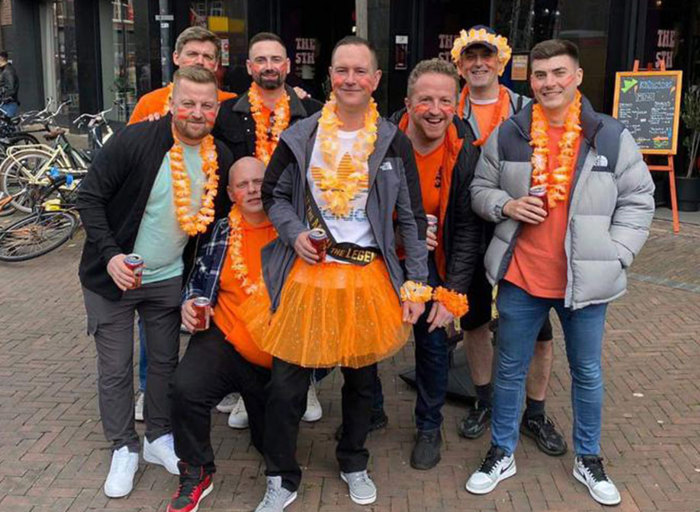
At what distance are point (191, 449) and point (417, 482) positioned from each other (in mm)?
1089

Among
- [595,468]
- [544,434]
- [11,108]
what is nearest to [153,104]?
[544,434]

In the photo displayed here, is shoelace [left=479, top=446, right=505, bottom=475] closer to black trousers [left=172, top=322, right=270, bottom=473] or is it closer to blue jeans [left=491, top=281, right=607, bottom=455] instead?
blue jeans [left=491, top=281, right=607, bottom=455]

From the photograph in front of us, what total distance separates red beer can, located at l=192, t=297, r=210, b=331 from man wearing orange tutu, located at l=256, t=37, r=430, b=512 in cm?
28

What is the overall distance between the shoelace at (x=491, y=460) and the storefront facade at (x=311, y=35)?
6.57 m

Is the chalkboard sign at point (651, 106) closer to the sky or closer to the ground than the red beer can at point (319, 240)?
closer to the sky

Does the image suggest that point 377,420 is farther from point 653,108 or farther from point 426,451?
point 653,108

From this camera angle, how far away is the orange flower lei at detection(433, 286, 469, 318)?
11.4 ft

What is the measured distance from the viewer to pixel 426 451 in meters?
3.83

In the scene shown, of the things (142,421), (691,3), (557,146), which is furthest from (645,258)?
(142,421)

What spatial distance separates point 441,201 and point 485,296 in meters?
0.62

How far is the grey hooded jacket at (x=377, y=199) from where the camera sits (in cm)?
323

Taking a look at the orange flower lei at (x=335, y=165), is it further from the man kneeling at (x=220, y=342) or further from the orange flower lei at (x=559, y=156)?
the orange flower lei at (x=559, y=156)

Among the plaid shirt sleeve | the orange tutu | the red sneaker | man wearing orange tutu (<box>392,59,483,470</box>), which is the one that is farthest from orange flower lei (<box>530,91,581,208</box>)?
the red sneaker

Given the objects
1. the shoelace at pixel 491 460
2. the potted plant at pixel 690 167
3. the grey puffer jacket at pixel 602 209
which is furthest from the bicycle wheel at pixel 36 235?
the potted plant at pixel 690 167
